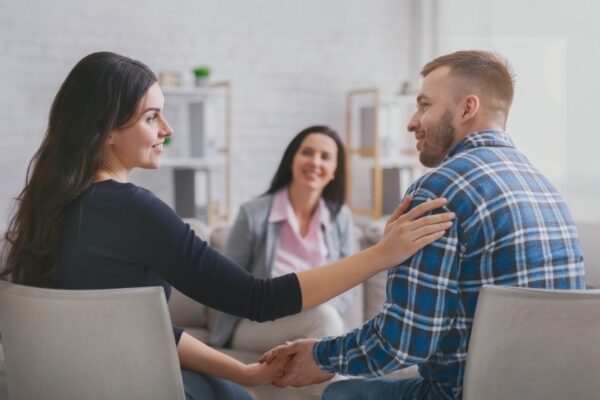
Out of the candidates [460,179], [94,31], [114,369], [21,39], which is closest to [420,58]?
[94,31]

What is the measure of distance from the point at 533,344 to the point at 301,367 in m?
0.61

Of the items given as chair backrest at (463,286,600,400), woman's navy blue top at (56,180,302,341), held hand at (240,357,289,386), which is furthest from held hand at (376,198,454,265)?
held hand at (240,357,289,386)

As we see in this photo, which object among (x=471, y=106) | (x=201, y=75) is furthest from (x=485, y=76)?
(x=201, y=75)

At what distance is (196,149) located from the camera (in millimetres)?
5121

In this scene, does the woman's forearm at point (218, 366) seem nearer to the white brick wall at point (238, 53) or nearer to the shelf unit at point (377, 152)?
the white brick wall at point (238, 53)

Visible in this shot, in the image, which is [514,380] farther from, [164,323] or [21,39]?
[21,39]

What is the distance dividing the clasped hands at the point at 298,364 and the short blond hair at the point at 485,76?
697 mm

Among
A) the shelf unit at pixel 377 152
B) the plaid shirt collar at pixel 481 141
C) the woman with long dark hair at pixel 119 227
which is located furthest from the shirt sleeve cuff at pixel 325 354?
the shelf unit at pixel 377 152

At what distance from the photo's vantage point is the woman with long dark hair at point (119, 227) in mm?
1675

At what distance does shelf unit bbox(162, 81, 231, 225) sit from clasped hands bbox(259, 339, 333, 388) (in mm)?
3106

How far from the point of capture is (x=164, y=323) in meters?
1.48

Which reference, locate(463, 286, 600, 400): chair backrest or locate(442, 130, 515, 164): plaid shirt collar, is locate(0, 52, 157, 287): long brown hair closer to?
locate(442, 130, 515, 164): plaid shirt collar

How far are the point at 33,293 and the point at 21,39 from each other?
3.81m

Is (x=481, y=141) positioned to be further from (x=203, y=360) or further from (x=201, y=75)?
(x=201, y=75)
